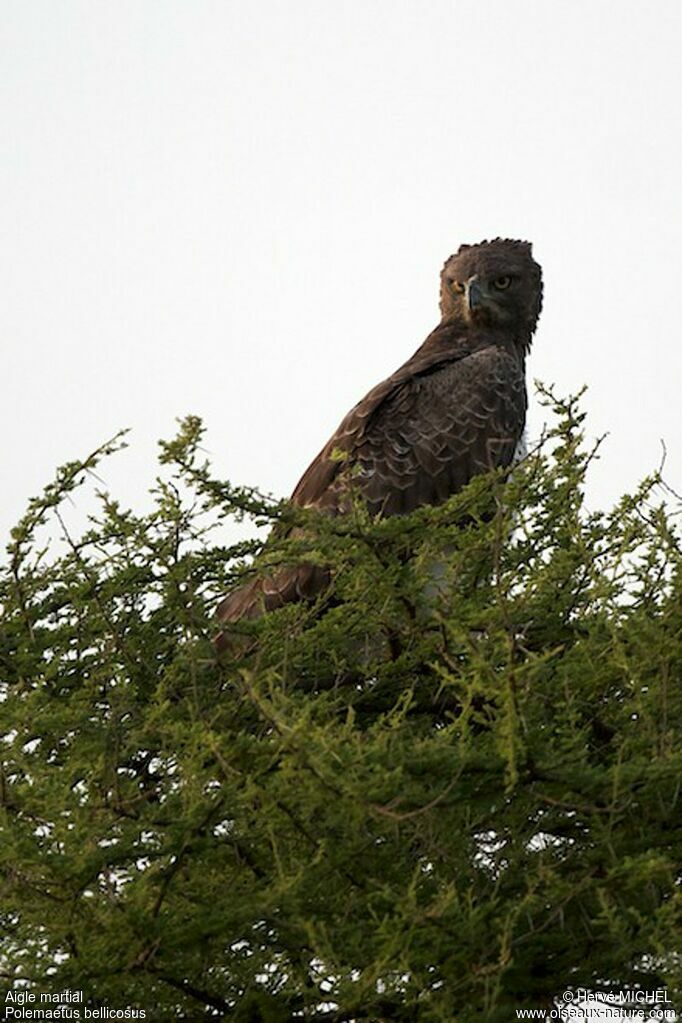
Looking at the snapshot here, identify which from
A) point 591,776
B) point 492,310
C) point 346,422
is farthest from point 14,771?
point 492,310

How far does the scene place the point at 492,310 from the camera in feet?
39.5

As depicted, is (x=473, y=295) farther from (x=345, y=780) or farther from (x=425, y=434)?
(x=345, y=780)

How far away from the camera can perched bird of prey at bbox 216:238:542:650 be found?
34.3 ft

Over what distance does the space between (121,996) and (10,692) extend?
1.35 meters

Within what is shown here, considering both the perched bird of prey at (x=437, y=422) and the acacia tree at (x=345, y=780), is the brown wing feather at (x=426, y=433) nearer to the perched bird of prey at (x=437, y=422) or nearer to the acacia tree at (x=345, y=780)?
the perched bird of prey at (x=437, y=422)

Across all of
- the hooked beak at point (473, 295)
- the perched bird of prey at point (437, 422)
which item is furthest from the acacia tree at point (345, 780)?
the hooked beak at point (473, 295)

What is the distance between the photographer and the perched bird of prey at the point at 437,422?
10.5m

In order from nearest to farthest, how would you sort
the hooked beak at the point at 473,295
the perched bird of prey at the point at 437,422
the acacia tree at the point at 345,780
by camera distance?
the acacia tree at the point at 345,780 < the perched bird of prey at the point at 437,422 < the hooked beak at the point at 473,295
